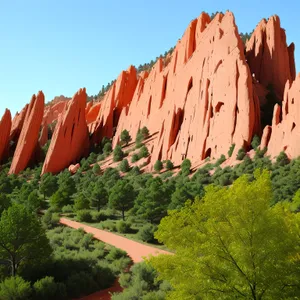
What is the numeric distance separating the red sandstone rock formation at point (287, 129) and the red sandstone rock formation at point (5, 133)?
53445 mm

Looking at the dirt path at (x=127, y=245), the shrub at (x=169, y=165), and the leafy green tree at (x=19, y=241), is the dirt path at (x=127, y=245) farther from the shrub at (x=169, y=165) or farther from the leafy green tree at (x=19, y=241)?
the shrub at (x=169, y=165)

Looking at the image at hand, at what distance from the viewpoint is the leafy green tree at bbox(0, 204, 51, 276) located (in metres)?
16.4

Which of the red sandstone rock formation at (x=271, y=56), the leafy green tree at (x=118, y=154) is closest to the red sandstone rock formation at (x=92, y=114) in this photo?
the leafy green tree at (x=118, y=154)

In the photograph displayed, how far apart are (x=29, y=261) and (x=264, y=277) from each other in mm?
12478

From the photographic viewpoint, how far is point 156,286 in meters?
15.4

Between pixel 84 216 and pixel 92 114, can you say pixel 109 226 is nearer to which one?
pixel 84 216

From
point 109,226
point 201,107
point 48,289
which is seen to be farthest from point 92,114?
point 48,289

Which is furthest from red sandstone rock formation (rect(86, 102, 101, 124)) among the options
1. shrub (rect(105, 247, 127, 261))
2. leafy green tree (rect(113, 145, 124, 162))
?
shrub (rect(105, 247, 127, 261))

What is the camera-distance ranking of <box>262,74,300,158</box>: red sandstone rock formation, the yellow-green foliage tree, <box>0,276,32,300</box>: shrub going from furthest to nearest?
<box>262,74,300,158</box>: red sandstone rock formation, <box>0,276,32,300</box>: shrub, the yellow-green foliage tree

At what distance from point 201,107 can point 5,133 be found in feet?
142

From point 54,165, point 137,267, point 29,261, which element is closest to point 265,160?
point 137,267

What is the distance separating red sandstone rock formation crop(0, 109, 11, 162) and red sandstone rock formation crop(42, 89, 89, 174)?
563 inches

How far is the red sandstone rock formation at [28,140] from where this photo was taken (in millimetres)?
62500

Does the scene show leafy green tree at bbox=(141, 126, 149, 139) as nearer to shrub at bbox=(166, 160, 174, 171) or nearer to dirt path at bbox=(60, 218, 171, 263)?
shrub at bbox=(166, 160, 174, 171)
